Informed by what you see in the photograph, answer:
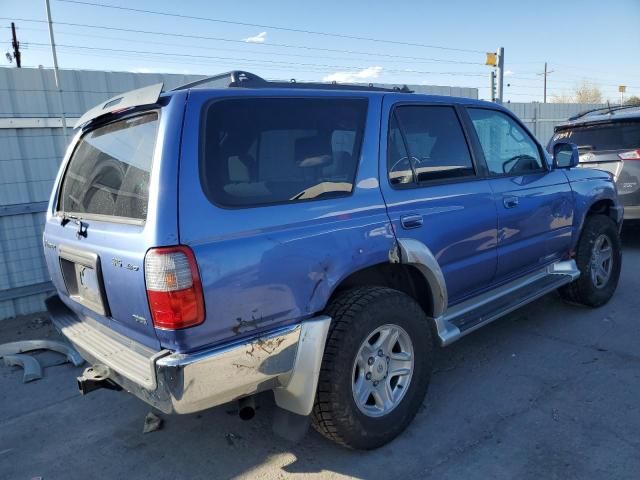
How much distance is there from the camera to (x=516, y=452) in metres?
2.65

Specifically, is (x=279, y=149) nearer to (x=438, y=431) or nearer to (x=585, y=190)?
(x=438, y=431)

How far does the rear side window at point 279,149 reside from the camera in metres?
2.21

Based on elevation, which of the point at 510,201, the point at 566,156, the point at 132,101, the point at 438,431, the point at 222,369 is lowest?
the point at 438,431

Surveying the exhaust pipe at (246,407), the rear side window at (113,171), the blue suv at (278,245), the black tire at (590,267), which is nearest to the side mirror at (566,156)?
the black tire at (590,267)

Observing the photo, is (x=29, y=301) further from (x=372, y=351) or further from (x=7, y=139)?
(x=372, y=351)

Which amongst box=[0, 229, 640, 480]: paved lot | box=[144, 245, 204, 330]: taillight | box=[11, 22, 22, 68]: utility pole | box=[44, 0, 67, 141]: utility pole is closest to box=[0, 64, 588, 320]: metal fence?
box=[44, 0, 67, 141]: utility pole

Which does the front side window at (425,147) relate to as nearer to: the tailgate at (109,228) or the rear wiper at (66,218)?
the tailgate at (109,228)

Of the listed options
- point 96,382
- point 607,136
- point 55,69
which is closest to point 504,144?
point 96,382

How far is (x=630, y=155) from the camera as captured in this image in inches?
252

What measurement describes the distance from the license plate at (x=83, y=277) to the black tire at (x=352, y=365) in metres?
1.15

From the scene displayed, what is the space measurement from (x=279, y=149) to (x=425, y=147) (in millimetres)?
1150

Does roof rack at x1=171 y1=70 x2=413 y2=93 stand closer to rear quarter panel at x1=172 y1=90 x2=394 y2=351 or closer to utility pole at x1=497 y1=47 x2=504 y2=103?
rear quarter panel at x1=172 y1=90 x2=394 y2=351

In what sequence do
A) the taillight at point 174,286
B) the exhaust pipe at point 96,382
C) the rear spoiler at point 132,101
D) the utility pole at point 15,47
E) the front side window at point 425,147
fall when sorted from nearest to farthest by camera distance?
1. the taillight at point 174,286
2. the rear spoiler at point 132,101
3. the exhaust pipe at point 96,382
4. the front side window at point 425,147
5. the utility pole at point 15,47

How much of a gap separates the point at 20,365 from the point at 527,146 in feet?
15.5
